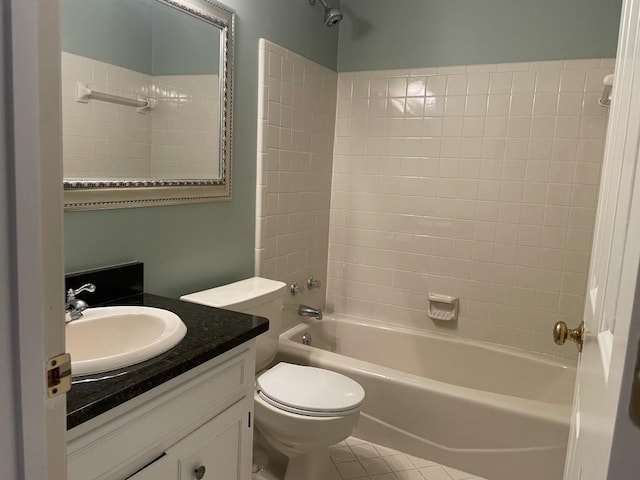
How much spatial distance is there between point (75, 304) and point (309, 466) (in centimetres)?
109

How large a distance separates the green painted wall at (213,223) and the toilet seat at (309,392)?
486mm

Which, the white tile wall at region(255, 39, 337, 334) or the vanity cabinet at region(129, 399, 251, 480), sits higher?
the white tile wall at region(255, 39, 337, 334)

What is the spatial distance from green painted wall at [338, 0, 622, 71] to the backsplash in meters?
1.15

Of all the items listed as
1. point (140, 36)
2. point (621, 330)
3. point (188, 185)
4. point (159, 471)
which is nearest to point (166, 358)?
point (159, 471)

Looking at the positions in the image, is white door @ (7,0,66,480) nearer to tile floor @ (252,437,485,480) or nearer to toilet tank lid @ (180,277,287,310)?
toilet tank lid @ (180,277,287,310)

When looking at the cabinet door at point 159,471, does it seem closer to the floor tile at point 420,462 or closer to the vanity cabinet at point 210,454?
the vanity cabinet at point 210,454

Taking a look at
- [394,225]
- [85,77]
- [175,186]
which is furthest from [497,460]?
[85,77]

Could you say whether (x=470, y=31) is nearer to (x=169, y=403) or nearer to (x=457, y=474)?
(x=457, y=474)

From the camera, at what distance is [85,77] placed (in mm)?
1491

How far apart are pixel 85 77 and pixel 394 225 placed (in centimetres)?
177

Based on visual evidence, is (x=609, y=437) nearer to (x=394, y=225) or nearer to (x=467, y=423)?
(x=467, y=423)

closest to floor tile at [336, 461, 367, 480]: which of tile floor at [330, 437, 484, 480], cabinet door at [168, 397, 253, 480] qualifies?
tile floor at [330, 437, 484, 480]

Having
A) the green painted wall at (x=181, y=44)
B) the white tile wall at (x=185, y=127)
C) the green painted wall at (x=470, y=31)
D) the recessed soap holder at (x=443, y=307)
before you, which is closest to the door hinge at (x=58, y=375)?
the white tile wall at (x=185, y=127)

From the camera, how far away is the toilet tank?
6.06 feet
